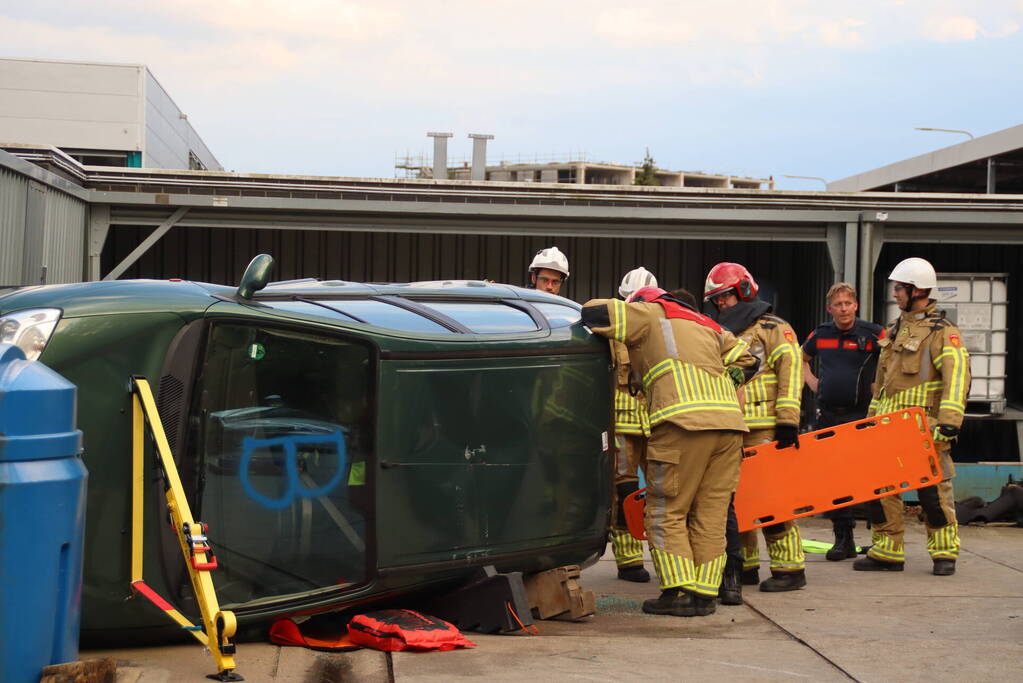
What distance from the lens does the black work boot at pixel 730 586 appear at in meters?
6.50

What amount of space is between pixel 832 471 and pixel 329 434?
325cm

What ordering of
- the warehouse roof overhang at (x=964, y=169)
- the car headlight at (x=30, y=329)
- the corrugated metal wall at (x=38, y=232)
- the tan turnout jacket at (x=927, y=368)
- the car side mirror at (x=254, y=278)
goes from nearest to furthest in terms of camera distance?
the car headlight at (x=30, y=329)
the car side mirror at (x=254, y=278)
the tan turnout jacket at (x=927, y=368)
the corrugated metal wall at (x=38, y=232)
the warehouse roof overhang at (x=964, y=169)

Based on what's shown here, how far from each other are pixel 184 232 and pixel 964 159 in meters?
14.7

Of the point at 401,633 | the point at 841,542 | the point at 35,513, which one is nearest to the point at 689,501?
the point at 401,633

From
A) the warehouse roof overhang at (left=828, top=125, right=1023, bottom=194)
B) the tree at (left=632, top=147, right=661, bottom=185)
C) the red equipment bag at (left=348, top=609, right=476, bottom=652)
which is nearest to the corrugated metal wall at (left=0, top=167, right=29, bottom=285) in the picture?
the red equipment bag at (left=348, top=609, right=476, bottom=652)

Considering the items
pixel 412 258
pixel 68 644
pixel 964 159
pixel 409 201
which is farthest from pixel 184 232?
pixel 964 159

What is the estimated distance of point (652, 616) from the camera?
6.08 metres

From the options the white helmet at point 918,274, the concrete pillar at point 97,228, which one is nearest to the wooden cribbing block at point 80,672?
the white helmet at point 918,274

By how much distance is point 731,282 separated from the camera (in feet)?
22.5

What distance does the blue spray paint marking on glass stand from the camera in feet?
15.3

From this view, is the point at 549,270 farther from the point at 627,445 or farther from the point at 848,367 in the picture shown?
the point at 848,367

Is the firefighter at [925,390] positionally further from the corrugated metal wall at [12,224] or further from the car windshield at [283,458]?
the corrugated metal wall at [12,224]

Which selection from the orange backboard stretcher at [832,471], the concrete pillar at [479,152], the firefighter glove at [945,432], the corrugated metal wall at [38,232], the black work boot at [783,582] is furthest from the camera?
the concrete pillar at [479,152]

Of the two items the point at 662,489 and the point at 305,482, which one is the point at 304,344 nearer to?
the point at 305,482
